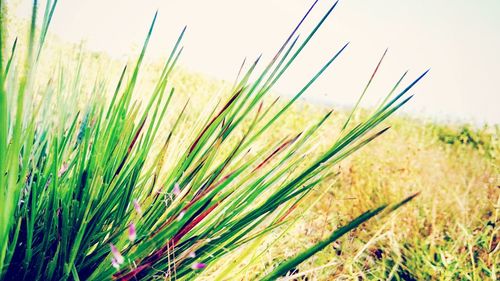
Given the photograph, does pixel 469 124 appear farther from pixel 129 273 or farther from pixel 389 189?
pixel 129 273

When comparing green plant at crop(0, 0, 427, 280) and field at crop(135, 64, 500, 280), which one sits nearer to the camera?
green plant at crop(0, 0, 427, 280)

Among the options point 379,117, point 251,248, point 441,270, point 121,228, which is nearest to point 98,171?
point 121,228

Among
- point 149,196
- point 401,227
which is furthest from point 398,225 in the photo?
point 149,196

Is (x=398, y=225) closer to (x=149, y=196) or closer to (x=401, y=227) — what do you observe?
(x=401, y=227)

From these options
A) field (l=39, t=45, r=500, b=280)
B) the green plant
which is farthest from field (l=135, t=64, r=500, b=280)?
the green plant

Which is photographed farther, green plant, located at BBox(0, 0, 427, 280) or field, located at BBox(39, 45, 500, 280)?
field, located at BBox(39, 45, 500, 280)

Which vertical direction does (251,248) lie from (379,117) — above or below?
below

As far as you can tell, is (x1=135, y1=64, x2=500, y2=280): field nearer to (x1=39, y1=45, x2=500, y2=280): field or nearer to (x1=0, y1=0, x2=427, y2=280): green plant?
(x1=39, y1=45, x2=500, y2=280): field

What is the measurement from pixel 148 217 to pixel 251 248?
0.15m

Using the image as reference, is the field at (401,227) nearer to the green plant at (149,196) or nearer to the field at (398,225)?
the field at (398,225)

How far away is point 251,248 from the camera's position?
47 cm

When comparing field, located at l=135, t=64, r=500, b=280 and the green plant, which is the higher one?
the green plant

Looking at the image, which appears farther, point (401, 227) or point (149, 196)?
point (401, 227)

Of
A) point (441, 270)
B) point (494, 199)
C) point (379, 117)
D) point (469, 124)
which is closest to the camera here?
point (379, 117)
